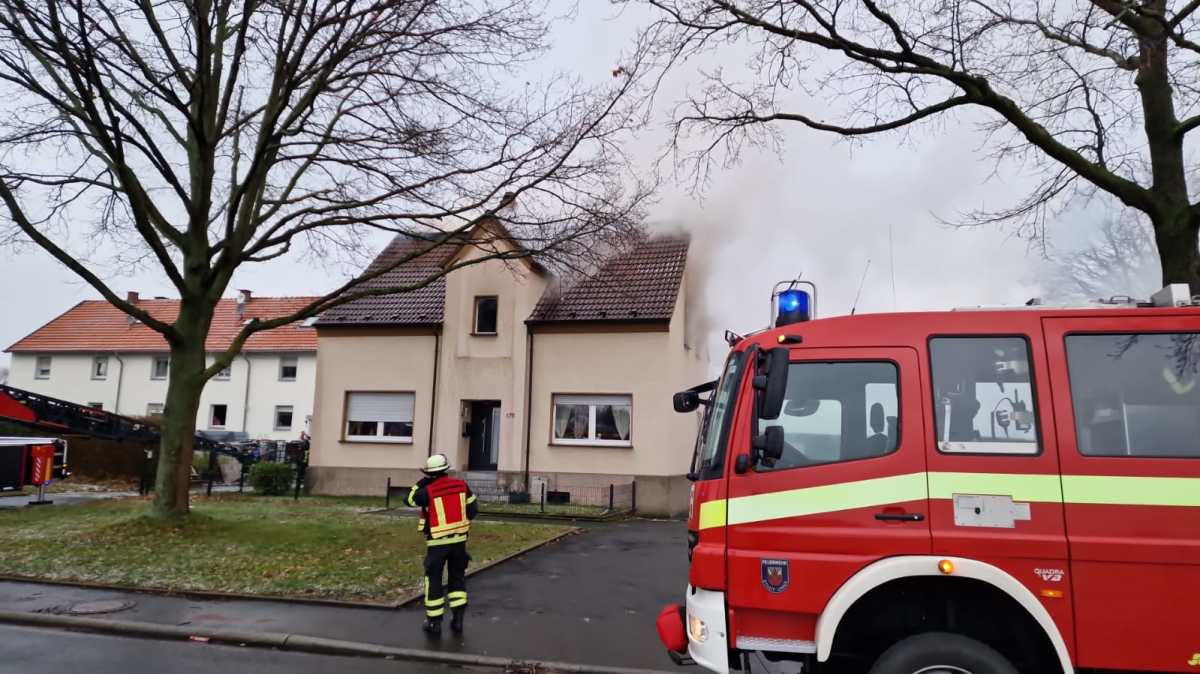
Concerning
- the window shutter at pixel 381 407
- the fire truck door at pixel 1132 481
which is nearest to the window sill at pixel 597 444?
the window shutter at pixel 381 407

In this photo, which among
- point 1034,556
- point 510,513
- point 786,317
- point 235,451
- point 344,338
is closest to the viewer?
point 1034,556

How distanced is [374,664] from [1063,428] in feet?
17.5

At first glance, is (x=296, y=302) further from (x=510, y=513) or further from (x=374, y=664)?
(x=374, y=664)

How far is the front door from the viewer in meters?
19.6

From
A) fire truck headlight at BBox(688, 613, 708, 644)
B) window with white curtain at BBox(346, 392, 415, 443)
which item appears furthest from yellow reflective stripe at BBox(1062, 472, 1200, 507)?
window with white curtain at BBox(346, 392, 415, 443)

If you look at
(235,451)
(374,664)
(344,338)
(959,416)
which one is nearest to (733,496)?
(959,416)

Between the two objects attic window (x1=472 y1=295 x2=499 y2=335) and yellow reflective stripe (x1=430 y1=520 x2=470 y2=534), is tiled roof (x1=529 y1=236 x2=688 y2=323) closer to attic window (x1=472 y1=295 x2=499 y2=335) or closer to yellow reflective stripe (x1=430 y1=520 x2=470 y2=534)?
attic window (x1=472 y1=295 x2=499 y2=335)

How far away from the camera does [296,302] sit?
1560 inches

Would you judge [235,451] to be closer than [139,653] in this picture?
No

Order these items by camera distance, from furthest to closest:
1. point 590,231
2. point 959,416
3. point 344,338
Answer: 1. point 344,338
2. point 590,231
3. point 959,416

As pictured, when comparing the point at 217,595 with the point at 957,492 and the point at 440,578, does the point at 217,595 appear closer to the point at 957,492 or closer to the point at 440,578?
the point at 440,578

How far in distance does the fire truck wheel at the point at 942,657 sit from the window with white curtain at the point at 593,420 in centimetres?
1422

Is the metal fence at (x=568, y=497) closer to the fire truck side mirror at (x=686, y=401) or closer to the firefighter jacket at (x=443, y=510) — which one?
the firefighter jacket at (x=443, y=510)

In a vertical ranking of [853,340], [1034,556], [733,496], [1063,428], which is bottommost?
[1034,556]
